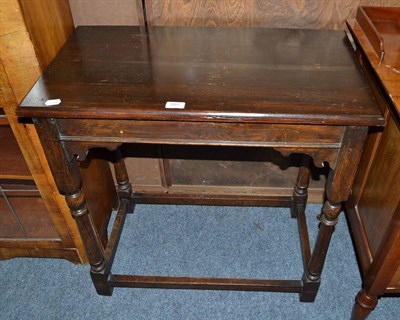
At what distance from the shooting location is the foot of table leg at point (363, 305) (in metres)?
1.52

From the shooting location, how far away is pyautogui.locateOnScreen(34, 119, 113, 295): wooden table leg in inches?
48.5

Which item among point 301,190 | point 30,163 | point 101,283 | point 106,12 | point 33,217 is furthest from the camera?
point 301,190

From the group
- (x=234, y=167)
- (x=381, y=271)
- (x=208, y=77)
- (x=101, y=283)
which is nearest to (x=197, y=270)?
(x=101, y=283)

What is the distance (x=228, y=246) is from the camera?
1.99 m

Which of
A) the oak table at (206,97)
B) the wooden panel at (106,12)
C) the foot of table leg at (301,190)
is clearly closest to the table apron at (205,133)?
the oak table at (206,97)

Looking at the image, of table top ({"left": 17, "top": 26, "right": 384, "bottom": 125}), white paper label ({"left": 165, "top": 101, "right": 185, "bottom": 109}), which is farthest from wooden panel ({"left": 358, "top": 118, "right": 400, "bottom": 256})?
white paper label ({"left": 165, "top": 101, "right": 185, "bottom": 109})

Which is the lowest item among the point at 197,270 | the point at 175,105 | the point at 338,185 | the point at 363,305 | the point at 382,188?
the point at 197,270

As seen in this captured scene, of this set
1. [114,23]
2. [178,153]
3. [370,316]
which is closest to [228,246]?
[178,153]

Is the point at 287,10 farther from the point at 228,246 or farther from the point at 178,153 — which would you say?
the point at 228,246

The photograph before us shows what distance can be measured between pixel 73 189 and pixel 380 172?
107 centimetres

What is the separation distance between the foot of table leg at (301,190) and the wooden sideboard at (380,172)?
0.29m

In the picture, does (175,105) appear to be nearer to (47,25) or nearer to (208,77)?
(208,77)

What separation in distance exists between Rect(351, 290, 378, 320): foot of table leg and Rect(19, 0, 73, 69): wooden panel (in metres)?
1.41

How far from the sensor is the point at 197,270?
6.23ft
